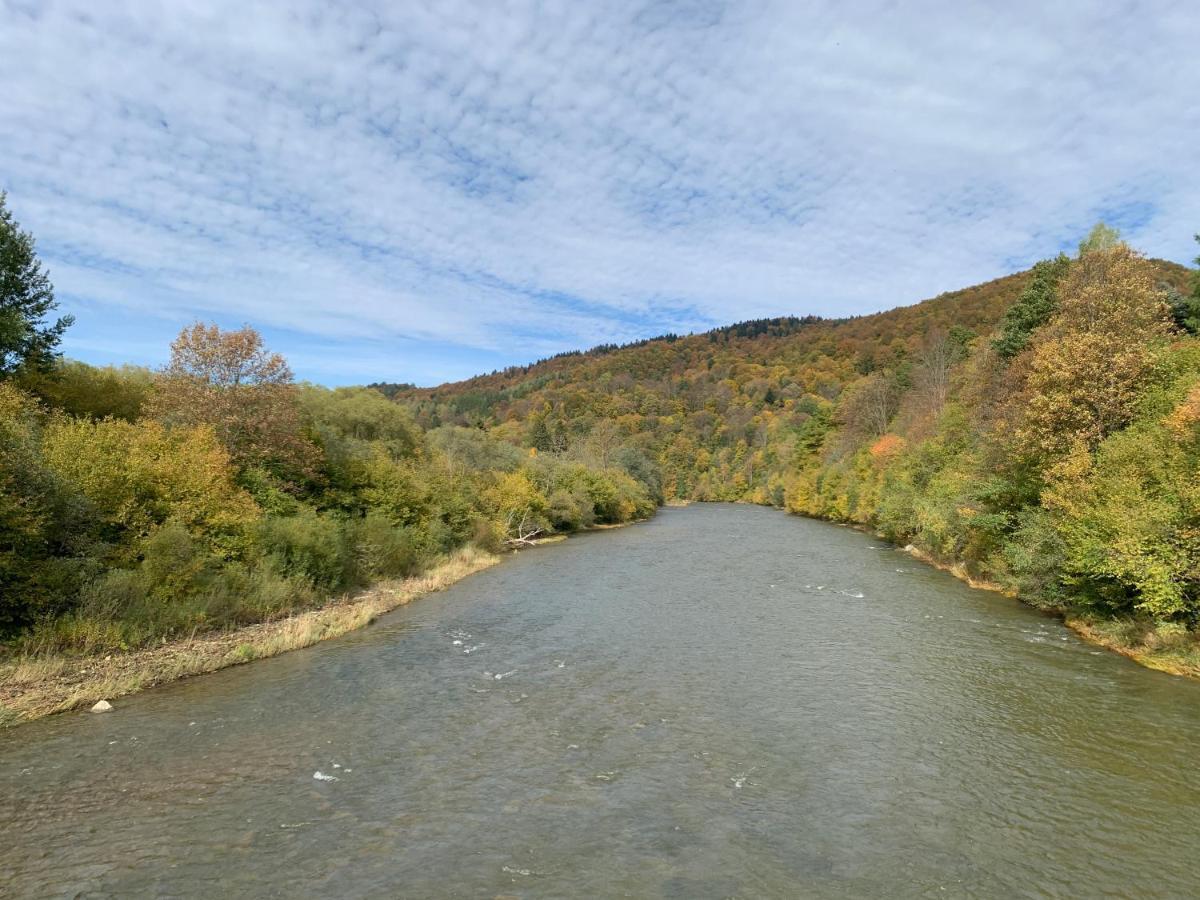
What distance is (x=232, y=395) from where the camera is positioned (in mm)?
28438

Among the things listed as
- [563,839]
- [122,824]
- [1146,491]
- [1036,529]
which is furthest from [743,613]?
[122,824]

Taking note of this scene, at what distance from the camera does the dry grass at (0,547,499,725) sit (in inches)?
579

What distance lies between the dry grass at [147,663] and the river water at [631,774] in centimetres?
76

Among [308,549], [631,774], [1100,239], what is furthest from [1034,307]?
[308,549]

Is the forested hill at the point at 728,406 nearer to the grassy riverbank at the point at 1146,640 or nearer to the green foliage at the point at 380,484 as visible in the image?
the green foliage at the point at 380,484

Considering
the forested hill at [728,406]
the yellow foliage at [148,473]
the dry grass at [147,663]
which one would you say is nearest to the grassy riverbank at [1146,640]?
the dry grass at [147,663]

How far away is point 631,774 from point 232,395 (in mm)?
24805

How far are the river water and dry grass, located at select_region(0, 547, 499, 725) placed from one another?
760mm

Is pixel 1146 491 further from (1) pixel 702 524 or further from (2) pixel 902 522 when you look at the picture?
(1) pixel 702 524

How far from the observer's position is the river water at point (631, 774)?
900 cm

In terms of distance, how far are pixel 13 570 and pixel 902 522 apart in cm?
4547

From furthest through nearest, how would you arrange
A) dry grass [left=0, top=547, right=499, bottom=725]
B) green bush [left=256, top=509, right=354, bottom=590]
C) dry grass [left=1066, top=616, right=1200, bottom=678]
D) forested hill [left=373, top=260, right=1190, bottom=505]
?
forested hill [left=373, top=260, right=1190, bottom=505] → green bush [left=256, top=509, right=354, bottom=590] → dry grass [left=1066, top=616, right=1200, bottom=678] → dry grass [left=0, top=547, right=499, bottom=725]

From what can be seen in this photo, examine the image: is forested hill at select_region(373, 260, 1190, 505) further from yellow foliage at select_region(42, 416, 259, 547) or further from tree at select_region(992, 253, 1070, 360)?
yellow foliage at select_region(42, 416, 259, 547)

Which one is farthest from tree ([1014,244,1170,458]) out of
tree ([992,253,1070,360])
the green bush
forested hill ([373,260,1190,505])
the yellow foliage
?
forested hill ([373,260,1190,505])
